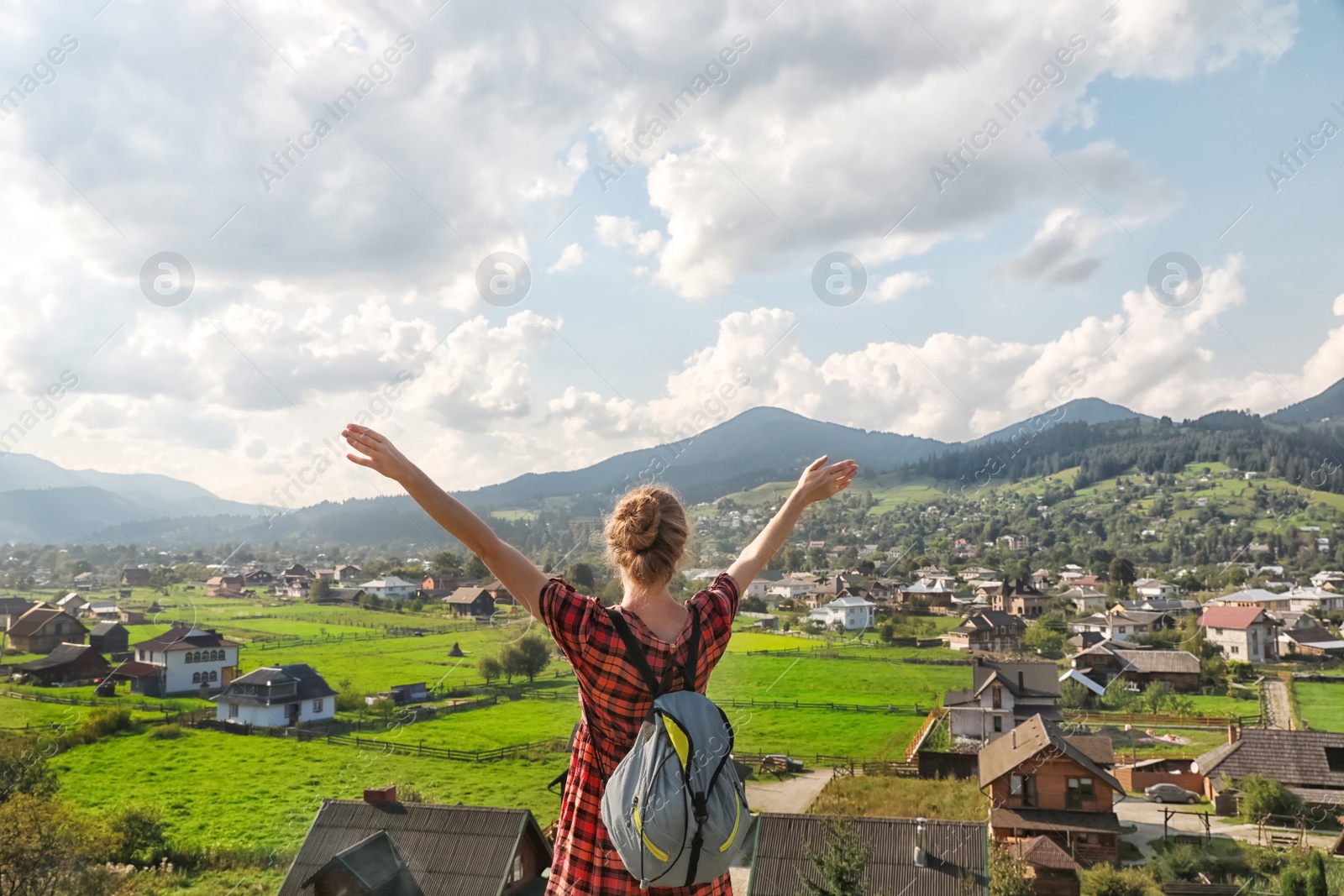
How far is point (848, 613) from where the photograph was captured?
71.4ft

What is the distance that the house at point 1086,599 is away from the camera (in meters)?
24.7

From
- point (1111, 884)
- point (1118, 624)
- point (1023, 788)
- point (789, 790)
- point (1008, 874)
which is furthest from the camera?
point (1118, 624)

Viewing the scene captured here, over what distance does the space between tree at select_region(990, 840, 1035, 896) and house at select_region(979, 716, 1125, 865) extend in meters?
0.87

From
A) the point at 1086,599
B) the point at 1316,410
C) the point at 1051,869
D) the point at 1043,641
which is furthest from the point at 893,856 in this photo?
the point at 1316,410

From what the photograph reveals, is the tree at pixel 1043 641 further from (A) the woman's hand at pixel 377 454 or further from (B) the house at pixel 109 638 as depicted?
(A) the woman's hand at pixel 377 454

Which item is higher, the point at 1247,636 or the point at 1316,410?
the point at 1316,410

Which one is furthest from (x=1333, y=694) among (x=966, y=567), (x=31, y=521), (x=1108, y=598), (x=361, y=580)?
(x=31, y=521)

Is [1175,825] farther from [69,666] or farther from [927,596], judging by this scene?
[69,666]

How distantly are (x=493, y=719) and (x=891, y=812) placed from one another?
8.78m

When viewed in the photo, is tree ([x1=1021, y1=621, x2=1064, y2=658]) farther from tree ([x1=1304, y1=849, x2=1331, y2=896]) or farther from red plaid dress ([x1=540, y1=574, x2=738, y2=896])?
red plaid dress ([x1=540, y1=574, x2=738, y2=896])

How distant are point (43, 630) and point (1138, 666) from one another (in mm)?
25054

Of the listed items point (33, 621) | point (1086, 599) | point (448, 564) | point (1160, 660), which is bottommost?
point (1160, 660)

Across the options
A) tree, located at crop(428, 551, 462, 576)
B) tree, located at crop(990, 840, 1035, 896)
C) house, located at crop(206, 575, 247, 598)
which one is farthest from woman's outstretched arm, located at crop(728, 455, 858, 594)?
tree, located at crop(428, 551, 462, 576)

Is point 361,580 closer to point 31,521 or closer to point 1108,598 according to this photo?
point 31,521
